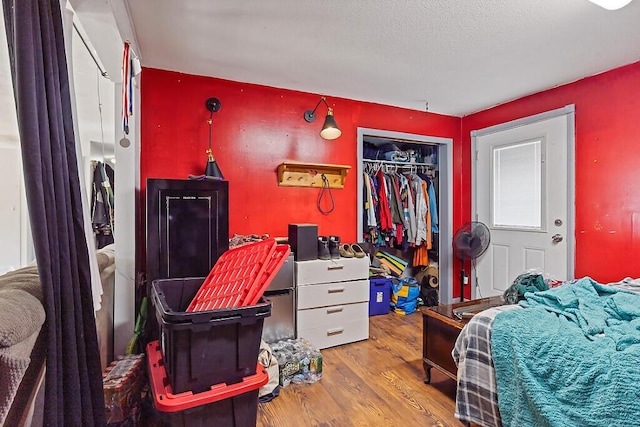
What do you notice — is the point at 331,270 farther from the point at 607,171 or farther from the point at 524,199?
the point at 607,171

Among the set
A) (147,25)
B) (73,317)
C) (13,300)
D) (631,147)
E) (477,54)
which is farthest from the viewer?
(631,147)

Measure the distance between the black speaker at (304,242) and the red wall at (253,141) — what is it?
0.40 metres

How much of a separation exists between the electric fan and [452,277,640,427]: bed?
4.87 feet

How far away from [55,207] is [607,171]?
355 centimetres

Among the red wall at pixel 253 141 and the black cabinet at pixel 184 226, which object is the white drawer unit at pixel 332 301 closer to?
the red wall at pixel 253 141

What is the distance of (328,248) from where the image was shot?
2828 mm

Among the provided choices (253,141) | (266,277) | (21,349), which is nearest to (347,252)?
(253,141)

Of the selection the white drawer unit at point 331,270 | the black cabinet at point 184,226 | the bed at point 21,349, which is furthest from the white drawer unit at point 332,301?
the bed at point 21,349

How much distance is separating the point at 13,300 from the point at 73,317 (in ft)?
0.48

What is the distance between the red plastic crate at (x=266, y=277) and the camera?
1.17 m

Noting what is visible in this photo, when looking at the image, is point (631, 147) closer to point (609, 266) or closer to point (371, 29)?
point (609, 266)

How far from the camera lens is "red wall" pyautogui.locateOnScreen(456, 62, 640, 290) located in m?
2.51

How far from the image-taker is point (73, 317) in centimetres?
87

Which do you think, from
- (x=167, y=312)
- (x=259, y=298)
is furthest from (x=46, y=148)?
(x=259, y=298)
